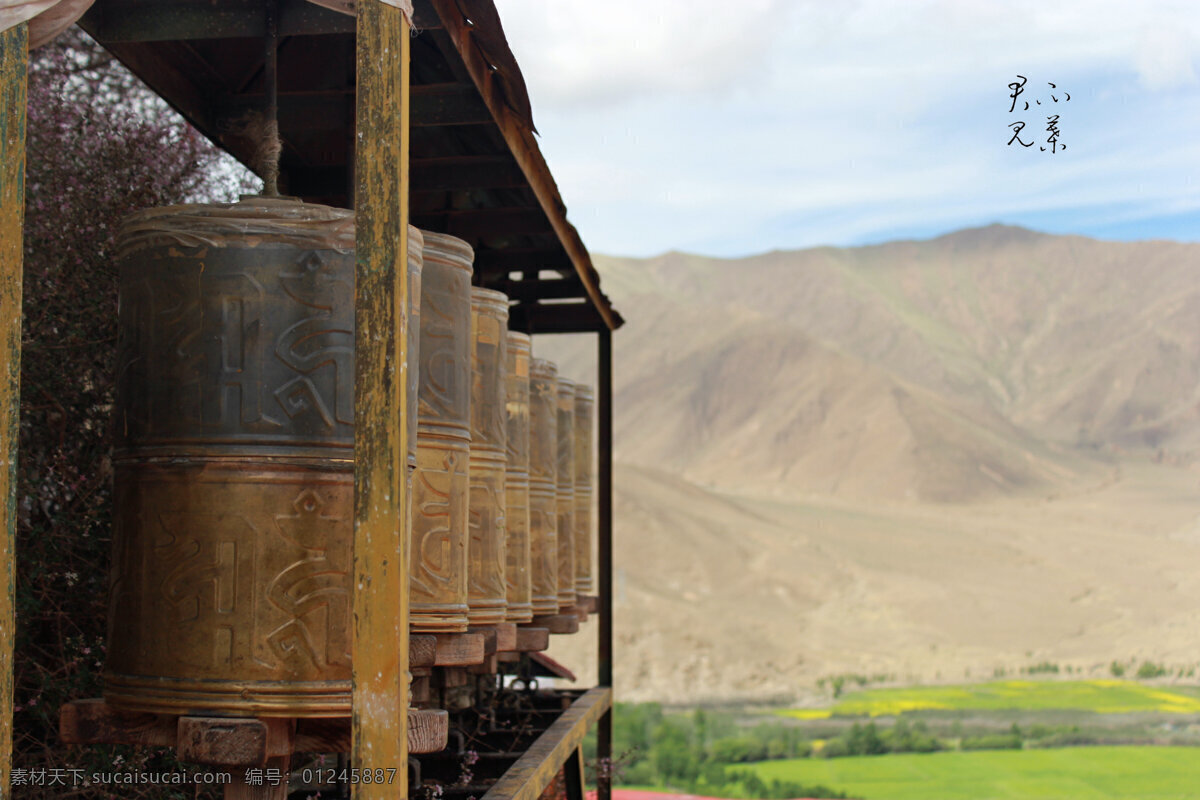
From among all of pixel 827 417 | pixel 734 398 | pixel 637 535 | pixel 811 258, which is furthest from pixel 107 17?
pixel 811 258

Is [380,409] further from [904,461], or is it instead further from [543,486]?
[904,461]

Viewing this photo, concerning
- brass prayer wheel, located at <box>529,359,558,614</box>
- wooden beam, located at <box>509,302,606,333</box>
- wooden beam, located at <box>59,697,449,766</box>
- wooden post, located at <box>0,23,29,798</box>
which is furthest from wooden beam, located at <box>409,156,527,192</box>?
wooden beam, located at <box>509,302,606,333</box>

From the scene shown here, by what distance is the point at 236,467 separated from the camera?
3406 millimetres

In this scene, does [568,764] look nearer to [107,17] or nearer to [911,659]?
[107,17]

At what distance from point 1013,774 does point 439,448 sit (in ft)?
70.4

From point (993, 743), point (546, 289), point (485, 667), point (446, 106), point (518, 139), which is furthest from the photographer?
point (993, 743)

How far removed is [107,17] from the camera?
4.27 meters

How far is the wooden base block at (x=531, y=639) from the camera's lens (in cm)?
635

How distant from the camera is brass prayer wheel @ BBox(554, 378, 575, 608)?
25.0 ft

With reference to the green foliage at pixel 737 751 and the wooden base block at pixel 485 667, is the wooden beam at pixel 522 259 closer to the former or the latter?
the wooden base block at pixel 485 667

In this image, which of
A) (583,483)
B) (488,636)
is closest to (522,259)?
(583,483)

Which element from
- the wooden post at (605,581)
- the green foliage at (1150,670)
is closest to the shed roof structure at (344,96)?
the wooden post at (605,581)

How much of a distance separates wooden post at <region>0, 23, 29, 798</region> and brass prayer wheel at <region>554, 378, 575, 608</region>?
15.0 ft

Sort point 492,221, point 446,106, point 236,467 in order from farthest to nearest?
point 492,221 → point 446,106 → point 236,467
